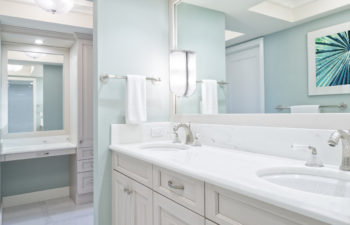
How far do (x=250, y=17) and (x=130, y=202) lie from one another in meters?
1.39

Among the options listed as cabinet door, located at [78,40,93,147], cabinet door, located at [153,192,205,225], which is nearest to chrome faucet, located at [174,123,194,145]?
cabinet door, located at [153,192,205,225]

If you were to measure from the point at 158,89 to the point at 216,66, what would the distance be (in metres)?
0.57

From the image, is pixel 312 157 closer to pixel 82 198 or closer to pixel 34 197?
pixel 82 198

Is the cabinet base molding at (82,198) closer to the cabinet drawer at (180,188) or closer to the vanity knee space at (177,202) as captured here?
the vanity knee space at (177,202)

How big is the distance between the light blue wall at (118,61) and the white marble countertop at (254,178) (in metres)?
0.42

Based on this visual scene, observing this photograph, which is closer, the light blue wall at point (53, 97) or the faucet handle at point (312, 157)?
the faucet handle at point (312, 157)

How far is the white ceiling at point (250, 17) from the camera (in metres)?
1.15

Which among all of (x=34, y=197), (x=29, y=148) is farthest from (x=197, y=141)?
(x=34, y=197)

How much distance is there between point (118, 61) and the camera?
1829 mm

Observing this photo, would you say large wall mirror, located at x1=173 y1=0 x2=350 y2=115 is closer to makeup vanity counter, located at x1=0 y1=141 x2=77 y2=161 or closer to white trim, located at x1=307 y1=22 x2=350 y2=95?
white trim, located at x1=307 y1=22 x2=350 y2=95

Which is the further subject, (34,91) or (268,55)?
(34,91)

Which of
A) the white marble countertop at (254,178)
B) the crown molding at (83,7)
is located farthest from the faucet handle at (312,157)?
the crown molding at (83,7)

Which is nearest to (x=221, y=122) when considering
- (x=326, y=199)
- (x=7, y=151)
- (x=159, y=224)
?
(x=159, y=224)

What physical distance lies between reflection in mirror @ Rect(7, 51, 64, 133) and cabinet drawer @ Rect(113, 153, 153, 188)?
80.2 inches
